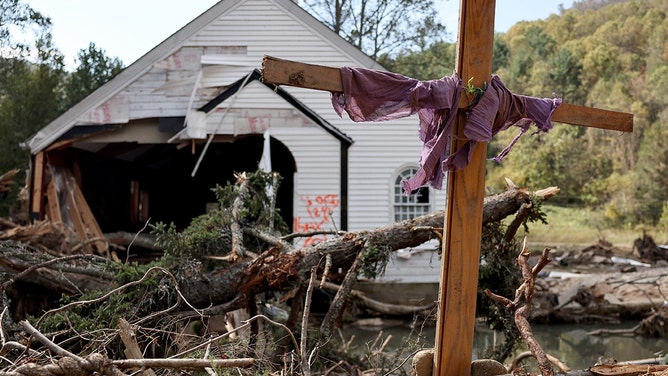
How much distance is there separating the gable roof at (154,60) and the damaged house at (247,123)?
0.02m

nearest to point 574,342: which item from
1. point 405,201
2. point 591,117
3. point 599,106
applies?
point 405,201

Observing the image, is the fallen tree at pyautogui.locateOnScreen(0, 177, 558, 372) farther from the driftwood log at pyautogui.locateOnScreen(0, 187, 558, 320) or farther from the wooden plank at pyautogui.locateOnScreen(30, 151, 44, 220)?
the wooden plank at pyautogui.locateOnScreen(30, 151, 44, 220)

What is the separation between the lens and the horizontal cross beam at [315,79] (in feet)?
13.0

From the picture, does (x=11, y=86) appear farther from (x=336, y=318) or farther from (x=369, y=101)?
(x=369, y=101)

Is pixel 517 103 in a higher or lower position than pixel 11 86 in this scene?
lower

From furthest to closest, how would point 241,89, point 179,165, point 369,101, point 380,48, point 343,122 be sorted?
point 380,48 < point 179,165 < point 343,122 < point 241,89 < point 369,101

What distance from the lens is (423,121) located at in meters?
4.81

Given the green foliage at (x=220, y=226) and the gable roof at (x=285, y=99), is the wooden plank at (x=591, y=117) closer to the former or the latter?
the green foliage at (x=220, y=226)

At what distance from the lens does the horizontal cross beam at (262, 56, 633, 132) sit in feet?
13.0

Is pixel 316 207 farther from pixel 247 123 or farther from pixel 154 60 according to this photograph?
pixel 154 60

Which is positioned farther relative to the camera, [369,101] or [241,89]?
[241,89]

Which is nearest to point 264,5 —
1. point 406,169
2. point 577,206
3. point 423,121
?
point 406,169

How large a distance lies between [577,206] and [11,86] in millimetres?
37123

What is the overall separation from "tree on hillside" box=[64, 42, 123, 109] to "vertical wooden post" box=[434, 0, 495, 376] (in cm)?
3302
